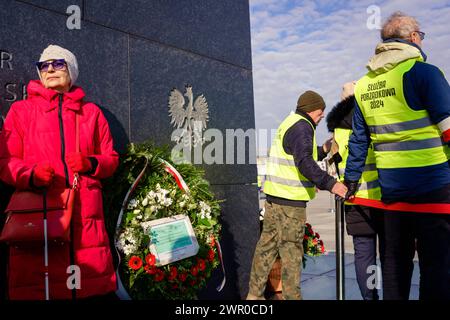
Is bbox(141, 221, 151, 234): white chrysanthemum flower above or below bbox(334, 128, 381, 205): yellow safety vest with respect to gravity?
below

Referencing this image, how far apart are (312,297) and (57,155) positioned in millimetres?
3204

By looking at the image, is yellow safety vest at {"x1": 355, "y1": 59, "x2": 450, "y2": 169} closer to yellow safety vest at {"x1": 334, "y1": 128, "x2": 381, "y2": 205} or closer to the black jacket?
yellow safety vest at {"x1": 334, "y1": 128, "x2": 381, "y2": 205}

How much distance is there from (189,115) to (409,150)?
7.54 feet

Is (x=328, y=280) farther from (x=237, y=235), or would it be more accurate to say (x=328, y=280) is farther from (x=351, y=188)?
(x=351, y=188)

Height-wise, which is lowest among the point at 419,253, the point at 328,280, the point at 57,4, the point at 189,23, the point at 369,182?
the point at 328,280

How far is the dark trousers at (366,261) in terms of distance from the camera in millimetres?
3887

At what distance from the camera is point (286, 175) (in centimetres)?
436

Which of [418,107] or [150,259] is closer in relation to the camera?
[418,107]

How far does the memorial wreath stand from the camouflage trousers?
0.68m

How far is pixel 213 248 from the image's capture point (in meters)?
3.84

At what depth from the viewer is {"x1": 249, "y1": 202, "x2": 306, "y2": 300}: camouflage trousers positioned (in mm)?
4223

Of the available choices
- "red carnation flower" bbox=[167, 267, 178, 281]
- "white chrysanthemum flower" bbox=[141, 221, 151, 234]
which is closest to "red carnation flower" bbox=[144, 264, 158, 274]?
"red carnation flower" bbox=[167, 267, 178, 281]

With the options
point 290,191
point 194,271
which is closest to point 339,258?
point 290,191

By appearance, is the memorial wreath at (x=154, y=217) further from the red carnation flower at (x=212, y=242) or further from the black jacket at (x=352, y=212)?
the black jacket at (x=352, y=212)
